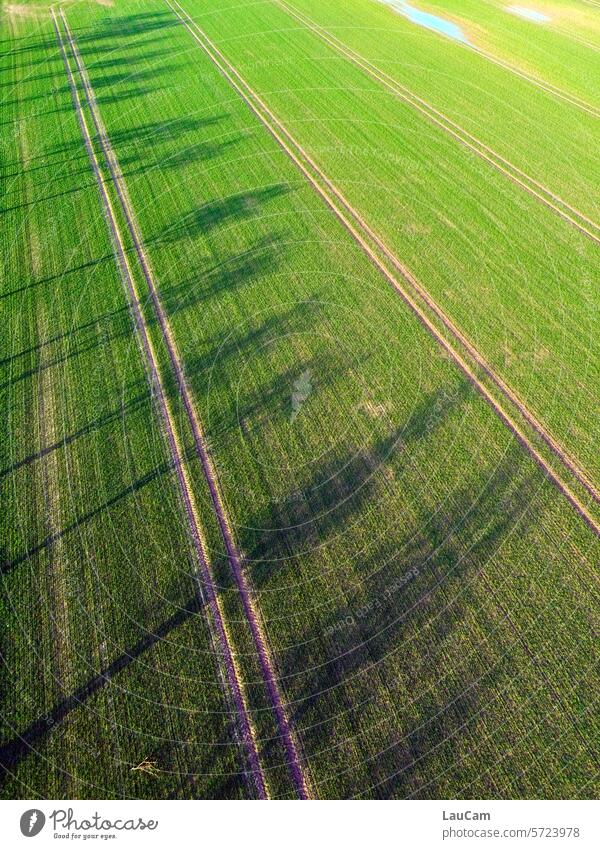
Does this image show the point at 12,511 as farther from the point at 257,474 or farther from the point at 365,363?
the point at 365,363

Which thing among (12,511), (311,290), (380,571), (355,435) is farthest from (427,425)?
(12,511)

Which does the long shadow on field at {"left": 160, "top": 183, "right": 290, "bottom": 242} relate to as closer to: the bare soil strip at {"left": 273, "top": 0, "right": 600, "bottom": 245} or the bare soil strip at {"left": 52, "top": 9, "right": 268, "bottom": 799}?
the bare soil strip at {"left": 52, "top": 9, "right": 268, "bottom": 799}

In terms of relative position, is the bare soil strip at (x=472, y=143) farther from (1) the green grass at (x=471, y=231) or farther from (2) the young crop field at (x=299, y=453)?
(1) the green grass at (x=471, y=231)

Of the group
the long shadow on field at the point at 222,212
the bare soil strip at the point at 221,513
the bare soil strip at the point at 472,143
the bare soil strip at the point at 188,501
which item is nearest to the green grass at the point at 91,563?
the bare soil strip at the point at 188,501

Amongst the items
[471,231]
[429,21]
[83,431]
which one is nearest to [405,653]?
[83,431]

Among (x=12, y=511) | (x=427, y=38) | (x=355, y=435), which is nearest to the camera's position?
(x=12, y=511)

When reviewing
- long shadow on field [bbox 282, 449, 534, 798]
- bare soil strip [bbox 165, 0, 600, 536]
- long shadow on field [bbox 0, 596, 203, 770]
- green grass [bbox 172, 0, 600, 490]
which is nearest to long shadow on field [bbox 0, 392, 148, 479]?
long shadow on field [bbox 0, 596, 203, 770]

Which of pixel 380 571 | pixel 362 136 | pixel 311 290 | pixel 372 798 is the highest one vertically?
pixel 362 136
